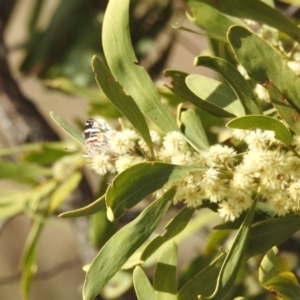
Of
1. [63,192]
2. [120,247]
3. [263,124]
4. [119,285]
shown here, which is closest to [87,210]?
[120,247]

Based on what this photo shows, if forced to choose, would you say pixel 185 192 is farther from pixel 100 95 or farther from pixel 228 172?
pixel 100 95

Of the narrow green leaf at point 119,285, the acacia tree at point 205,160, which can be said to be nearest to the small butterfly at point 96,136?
the acacia tree at point 205,160

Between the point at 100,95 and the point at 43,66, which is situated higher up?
the point at 100,95

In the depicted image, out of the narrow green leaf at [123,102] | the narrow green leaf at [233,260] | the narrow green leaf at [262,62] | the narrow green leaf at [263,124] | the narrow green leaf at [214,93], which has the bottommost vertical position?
the narrow green leaf at [233,260]

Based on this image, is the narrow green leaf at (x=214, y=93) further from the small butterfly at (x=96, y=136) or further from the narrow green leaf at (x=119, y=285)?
the narrow green leaf at (x=119, y=285)

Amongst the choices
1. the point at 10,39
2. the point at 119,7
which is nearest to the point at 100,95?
the point at 119,7

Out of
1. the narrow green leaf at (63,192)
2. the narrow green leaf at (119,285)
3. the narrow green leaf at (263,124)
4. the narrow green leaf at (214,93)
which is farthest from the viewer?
the narrow green leaf at (119,285)

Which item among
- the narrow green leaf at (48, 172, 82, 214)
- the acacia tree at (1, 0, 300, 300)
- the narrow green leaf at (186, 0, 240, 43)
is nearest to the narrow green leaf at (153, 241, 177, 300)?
the acacia tree at (1, 0, 300, 300)

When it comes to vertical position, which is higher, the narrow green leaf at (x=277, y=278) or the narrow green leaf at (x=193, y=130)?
the narrow green leaf at (x=193, y=130)

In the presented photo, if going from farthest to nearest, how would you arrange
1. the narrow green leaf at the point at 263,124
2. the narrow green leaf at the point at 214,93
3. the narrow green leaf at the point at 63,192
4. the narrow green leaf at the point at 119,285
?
the narrow green leaf at the point at 119,285
the narrow green leaf at the point at 63,192
the narrow green leaf at the point at 214,93
the narrow green leaf at the point at 263,124
